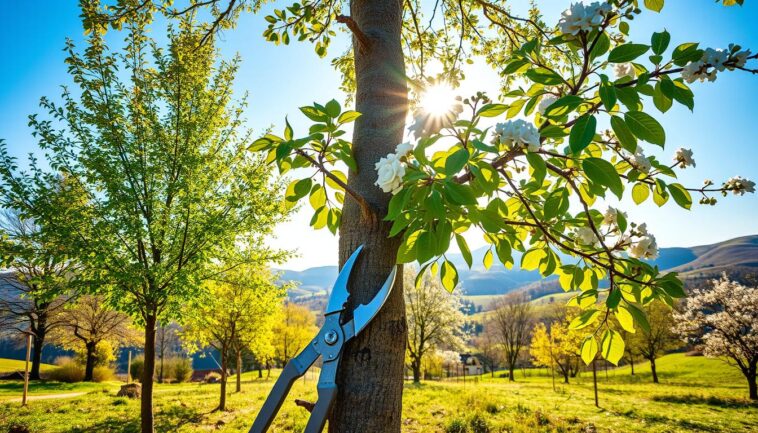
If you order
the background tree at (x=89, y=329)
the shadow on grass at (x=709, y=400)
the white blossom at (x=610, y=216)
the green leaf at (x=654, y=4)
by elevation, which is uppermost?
the green leaf at (x=654, y=4)

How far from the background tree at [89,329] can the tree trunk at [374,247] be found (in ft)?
98.3

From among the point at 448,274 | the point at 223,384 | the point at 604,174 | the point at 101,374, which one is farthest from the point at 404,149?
the point at 101,374

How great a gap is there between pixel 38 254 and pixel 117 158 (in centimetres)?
229

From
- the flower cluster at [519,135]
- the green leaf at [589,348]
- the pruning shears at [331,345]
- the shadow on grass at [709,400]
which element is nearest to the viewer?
the flower cluster at [519,135]

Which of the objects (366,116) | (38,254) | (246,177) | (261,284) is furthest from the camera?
(261,284)

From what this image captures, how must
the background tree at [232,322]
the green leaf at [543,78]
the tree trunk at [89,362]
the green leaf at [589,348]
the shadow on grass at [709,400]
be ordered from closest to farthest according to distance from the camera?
the green leaf at [543,78], the green leaf at [589,348], the background tree at [232,322], the shadow on grass at [709,400], the tree trunk at [89,362]

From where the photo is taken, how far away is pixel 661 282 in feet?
4.23

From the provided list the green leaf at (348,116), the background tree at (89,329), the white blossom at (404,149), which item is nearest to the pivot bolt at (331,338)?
the white blossom at (404,149)

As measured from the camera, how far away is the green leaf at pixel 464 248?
133cm

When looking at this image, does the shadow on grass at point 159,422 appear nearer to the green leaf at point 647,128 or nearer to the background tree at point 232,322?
the background tree at point 232,322

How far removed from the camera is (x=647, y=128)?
92cm

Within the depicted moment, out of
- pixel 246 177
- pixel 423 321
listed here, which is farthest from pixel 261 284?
pixel 423 321

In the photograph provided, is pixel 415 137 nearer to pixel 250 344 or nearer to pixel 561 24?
pixel 561 24

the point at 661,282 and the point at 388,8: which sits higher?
the point at 388,8
